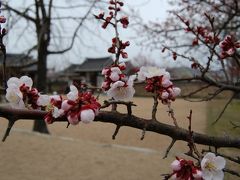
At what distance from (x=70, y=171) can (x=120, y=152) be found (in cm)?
170

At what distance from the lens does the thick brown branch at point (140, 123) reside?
1278mm

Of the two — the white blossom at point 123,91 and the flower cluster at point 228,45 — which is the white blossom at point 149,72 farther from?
the flower cluster at point 228,45

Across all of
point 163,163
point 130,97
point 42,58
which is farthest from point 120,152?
point 130,97

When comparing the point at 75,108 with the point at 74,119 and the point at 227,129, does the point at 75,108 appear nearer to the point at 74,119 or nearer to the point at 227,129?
the point at 74,119

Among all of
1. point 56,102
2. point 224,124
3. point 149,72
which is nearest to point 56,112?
point 56,102

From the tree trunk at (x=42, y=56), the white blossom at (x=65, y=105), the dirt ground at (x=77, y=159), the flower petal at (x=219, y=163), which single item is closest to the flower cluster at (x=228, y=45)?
the flower petal at (x=219, y=163)

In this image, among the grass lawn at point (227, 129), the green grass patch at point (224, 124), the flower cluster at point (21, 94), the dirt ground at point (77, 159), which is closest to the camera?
the flower cluster at point (21, 94)

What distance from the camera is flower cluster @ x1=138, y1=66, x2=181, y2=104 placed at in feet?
4.91

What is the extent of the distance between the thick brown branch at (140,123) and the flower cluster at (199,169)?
0.18 metres

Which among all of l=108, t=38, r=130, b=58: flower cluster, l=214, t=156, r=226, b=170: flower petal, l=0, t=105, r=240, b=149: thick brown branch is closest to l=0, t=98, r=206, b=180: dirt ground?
l=108, t=38, r=130, b=58: flower cluster

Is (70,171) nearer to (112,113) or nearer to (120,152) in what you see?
(120,152)

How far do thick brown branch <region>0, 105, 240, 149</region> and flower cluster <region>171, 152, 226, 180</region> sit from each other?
0.60 ft

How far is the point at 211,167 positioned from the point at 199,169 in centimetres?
5

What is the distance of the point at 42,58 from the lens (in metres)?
11.6
